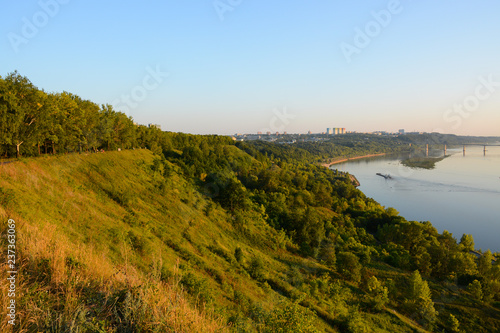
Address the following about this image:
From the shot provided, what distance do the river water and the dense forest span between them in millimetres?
14426

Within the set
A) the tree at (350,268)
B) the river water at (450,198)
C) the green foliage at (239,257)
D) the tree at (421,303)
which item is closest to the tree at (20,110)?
the green foliage at (239,257)

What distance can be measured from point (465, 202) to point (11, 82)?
95011mm

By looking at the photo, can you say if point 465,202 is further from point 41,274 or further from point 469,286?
point 41,274

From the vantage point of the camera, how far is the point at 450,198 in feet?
237

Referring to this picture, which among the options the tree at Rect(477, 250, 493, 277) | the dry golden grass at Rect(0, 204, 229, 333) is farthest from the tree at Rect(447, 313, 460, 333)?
the dry golden grass at Rect(0, 204, 229, 333)

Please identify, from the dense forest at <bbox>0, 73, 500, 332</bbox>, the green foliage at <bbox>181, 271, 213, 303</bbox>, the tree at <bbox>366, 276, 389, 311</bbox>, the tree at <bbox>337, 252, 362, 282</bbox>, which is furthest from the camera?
the tree at <bbox>337, 252, 362, 282</bbox>

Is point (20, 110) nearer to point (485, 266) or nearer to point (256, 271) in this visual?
point (256, 271)

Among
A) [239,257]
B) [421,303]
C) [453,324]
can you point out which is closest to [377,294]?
[421,303]

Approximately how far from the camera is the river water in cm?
5375

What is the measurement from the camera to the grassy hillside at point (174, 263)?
4.09m

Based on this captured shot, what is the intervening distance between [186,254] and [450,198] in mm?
83371

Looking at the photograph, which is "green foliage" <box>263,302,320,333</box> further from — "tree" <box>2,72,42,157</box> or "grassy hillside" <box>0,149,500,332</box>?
"tree" <box>2,72,42,157</box>

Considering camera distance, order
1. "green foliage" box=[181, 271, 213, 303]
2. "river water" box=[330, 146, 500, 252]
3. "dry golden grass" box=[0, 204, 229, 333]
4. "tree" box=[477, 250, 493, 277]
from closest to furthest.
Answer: "dry golden grass" box=[0, 204, 229, 333], "green foliage" box=[181, 271, 213, 303], "tree" box=[477, 250, 493, 277], "river water" box=[330, 146, 500, 252]

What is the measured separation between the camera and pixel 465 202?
6850 centimetres
